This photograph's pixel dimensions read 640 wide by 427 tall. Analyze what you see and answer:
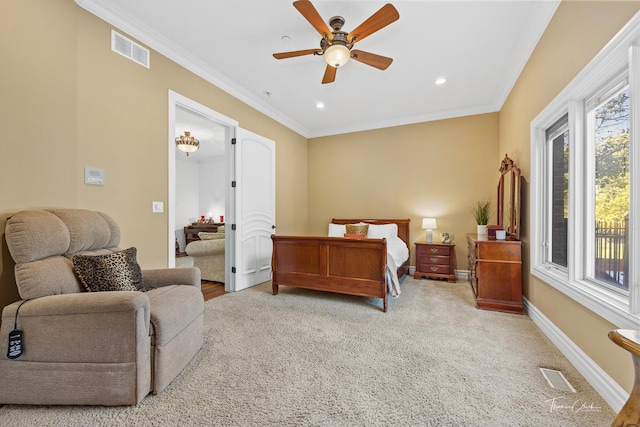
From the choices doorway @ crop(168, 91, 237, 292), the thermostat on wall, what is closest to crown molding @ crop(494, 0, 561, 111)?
the thermostat on wall

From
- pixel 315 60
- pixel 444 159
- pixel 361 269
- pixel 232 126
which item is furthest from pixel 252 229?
pixel 444 159

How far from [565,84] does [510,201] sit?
5.65ft

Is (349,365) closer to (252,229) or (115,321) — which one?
(115,321)

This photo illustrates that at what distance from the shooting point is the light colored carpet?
56.6 inches

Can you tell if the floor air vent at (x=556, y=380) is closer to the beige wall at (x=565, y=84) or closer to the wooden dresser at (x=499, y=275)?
the beige wall at (x=565, y=84)

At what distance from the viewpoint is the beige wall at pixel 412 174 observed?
15.1 ft

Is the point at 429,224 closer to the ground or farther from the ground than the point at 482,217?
closer to the ground

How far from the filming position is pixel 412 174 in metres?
5.08

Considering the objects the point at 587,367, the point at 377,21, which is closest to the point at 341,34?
the point at 377,21

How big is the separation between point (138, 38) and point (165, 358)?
119 inches

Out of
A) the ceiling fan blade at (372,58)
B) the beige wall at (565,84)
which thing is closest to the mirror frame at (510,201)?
the beige wall at (565,84)

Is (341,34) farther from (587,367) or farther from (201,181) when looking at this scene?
(201,181)

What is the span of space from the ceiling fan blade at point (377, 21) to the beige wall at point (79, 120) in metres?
2.14

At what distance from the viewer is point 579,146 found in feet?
6.67
